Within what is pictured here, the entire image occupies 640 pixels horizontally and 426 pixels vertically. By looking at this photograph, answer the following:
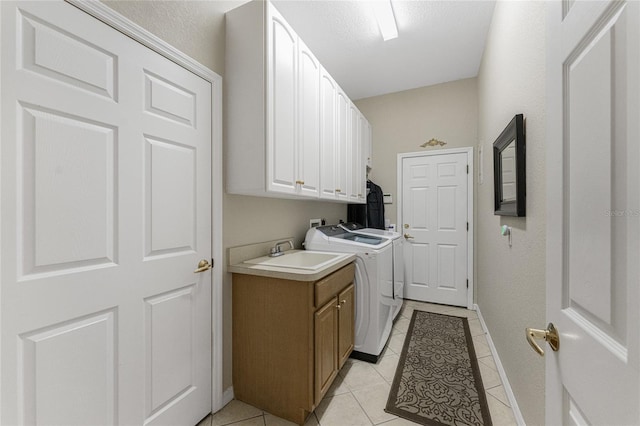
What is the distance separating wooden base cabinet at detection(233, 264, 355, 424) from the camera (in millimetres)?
1534

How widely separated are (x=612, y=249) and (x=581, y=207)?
0.13m

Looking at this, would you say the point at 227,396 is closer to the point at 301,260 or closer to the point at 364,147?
the point at 301,260

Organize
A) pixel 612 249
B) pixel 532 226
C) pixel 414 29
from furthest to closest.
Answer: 1. pixel 414 29
2. pixel 532 226
3. pixel 612 249

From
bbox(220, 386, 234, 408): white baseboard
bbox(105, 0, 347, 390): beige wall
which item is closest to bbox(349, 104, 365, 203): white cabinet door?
bbox(105, 0, 347, 390): beige wall

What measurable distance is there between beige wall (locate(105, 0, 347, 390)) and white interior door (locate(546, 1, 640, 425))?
1.59 m

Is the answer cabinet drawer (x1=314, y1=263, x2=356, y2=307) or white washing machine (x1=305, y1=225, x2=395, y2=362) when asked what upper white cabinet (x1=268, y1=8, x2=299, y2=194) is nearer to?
cabinet drawer (x1=314, y1=263, x2=356, y2=307)

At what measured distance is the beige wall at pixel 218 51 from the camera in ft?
4.34

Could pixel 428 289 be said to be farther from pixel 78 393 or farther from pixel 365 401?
pixel 78 393

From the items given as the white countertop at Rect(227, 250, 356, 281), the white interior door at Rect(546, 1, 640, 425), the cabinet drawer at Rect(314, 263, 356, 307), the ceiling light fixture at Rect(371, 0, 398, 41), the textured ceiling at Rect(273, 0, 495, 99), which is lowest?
the cabinet drawer at Rect(314, 263, 356, 307)

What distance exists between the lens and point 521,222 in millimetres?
1535

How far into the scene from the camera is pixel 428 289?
3598 mm

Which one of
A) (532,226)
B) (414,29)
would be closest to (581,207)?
(532,226)

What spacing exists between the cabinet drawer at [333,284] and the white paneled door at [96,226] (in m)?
0.70

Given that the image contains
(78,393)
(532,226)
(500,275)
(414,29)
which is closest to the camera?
(78,393)
